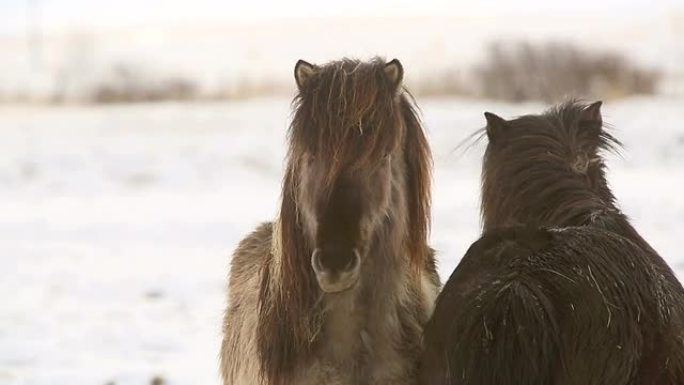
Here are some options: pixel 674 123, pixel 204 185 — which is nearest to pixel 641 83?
pixel 674 123

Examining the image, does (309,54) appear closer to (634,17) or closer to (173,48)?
(173,48)

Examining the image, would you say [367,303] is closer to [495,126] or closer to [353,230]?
[353,230]

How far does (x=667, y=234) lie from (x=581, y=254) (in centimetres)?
742

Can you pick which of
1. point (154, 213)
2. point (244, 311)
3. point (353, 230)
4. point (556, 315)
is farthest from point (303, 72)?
point (154, 213)

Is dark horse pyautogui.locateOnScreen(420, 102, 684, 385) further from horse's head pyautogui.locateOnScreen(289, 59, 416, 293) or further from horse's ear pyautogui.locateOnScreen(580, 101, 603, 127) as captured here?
horse's ear pyautogui.locateOnScreen(580, 101, 603, 127)

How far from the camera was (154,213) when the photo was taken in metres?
13.1

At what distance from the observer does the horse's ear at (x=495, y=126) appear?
4.69 meters

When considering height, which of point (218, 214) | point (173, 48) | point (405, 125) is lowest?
point (405, 125)

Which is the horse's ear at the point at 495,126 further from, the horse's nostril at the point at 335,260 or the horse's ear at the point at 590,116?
the horse's nostril at the point at 335,260

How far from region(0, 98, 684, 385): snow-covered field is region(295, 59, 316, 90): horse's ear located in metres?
1.42

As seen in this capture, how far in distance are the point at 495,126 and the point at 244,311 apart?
1.47 meters

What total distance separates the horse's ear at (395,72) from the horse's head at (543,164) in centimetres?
92

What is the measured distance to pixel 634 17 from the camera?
47.6 m

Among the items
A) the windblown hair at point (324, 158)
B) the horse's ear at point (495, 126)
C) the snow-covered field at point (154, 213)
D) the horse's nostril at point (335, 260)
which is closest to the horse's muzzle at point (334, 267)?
the horse's nostril at point (335, 260)
